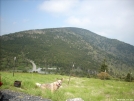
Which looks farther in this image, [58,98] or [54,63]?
[54,63]

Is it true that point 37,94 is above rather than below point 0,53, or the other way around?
below

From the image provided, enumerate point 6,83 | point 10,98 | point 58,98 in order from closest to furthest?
point 10,98 < point 58,98 < point 6,83

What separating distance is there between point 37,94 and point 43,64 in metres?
172

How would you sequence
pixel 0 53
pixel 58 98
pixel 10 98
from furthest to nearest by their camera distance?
pixel 0 53 < pixel 58 98 < pixel 10 98

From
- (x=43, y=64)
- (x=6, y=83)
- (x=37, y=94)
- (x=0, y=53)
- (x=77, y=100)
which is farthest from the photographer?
(x=0, y=53)

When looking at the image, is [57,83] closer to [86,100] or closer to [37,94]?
[37,94]

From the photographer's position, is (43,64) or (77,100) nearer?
(77,100)

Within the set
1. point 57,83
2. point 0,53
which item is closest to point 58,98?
point 57,83

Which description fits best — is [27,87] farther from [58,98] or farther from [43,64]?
[43,64]

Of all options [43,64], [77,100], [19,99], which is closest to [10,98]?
[19,99]

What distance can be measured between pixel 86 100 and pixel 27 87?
8.69 meters

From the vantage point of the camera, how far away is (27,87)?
808 inches

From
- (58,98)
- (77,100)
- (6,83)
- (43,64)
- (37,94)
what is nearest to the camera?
(77,100)

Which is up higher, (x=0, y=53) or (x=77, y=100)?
(x=0, y=53)
